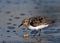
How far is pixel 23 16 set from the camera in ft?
33.1

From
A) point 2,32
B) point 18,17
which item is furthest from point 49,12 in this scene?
point 2,32

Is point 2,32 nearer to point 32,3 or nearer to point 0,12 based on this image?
point 0,12

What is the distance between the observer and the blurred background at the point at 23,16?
779 centimetres

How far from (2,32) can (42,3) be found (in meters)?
4.46

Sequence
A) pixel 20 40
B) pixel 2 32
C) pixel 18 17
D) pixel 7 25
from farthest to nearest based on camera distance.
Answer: pixel 18 17 < pixel 7 25 < pixel 2 32 < pixel 20 40

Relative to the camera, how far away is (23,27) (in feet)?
28.4

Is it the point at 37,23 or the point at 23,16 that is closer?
the point at 37,23

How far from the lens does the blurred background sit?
7789 millimetres

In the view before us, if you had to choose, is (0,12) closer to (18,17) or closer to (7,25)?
(18,17)

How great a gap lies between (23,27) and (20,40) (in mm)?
1087

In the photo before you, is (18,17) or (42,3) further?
(42,3)

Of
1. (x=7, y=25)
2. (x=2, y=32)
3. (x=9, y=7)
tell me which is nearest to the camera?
(x=2, y=32)

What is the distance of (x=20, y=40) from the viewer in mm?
7625

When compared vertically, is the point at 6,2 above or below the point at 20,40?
above
